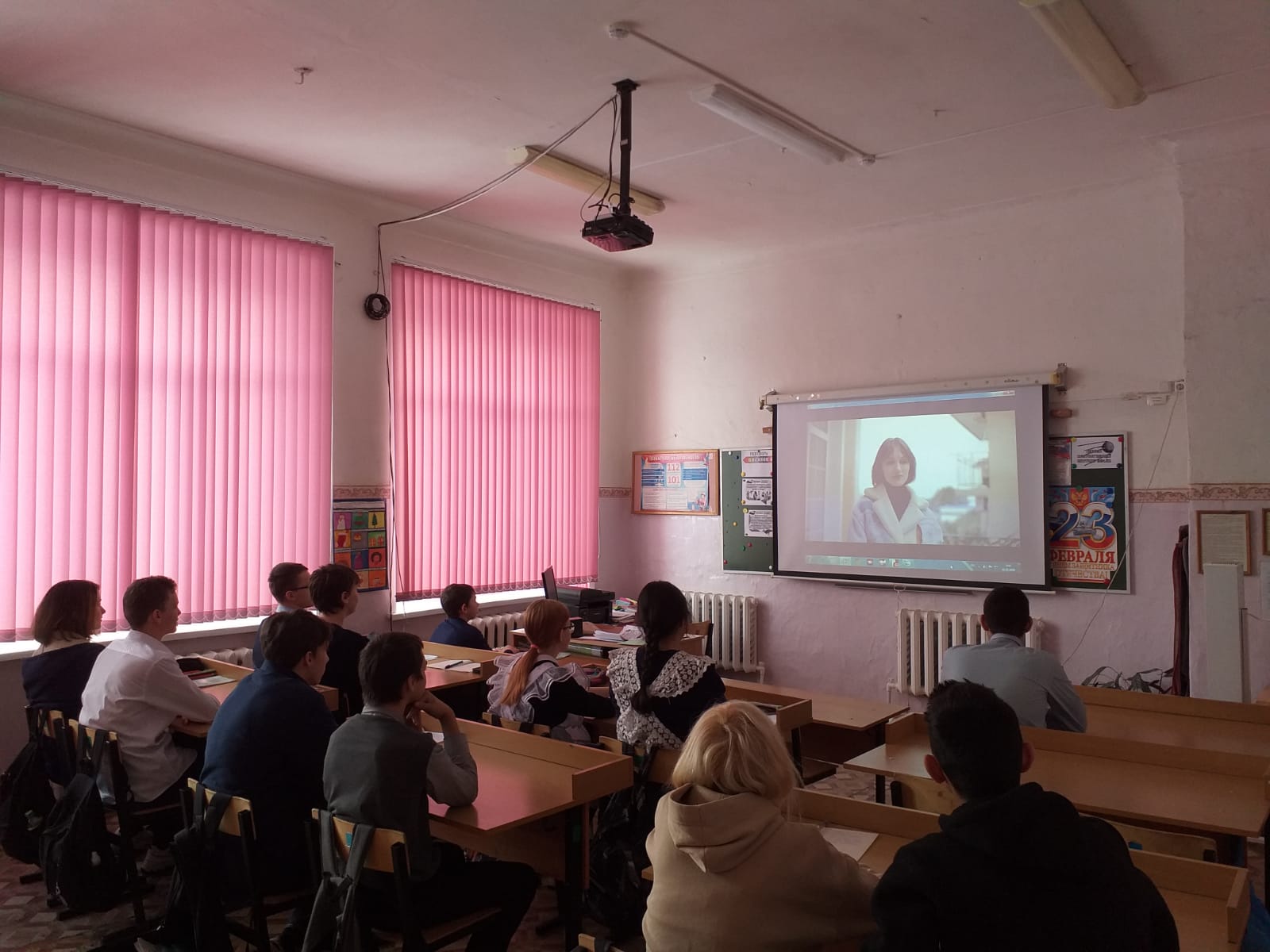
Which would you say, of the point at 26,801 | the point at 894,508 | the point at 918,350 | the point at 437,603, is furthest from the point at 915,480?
the point at 26,801

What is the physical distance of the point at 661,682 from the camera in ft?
9.30

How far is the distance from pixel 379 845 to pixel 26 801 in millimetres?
1890

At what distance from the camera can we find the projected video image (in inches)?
215

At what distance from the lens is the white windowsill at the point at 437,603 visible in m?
5.68

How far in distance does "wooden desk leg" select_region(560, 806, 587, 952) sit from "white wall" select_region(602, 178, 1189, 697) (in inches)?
146

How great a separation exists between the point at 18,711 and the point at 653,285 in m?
5.03

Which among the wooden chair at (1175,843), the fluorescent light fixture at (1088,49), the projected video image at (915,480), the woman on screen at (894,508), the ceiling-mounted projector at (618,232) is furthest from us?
the woman on screen at (894,508)

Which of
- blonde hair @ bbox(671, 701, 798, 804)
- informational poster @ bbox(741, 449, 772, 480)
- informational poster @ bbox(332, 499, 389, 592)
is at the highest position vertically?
informational poster @ bbox(741, 449, 772, 480)

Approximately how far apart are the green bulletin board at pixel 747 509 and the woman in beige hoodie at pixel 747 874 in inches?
191

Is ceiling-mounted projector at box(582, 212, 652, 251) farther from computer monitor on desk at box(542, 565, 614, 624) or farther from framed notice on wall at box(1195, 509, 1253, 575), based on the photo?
framed notice on wall at box(1195, 509, 1253, 575)

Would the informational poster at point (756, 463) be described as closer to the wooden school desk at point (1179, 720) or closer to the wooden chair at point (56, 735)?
the wooden school desk at point (1179, 720)

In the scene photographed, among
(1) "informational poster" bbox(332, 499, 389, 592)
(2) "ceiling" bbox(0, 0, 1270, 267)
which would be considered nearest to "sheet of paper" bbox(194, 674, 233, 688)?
(1) "informational poster" bbox(332, 499, 389, 592)

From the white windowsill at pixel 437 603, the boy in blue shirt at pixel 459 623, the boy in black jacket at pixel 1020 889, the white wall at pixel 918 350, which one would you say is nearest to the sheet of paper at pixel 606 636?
the boy in blue shirt at pixel 459 623

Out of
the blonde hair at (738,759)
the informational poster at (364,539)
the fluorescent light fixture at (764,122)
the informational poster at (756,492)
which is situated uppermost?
the fluorescent light fixture at (764,122)
